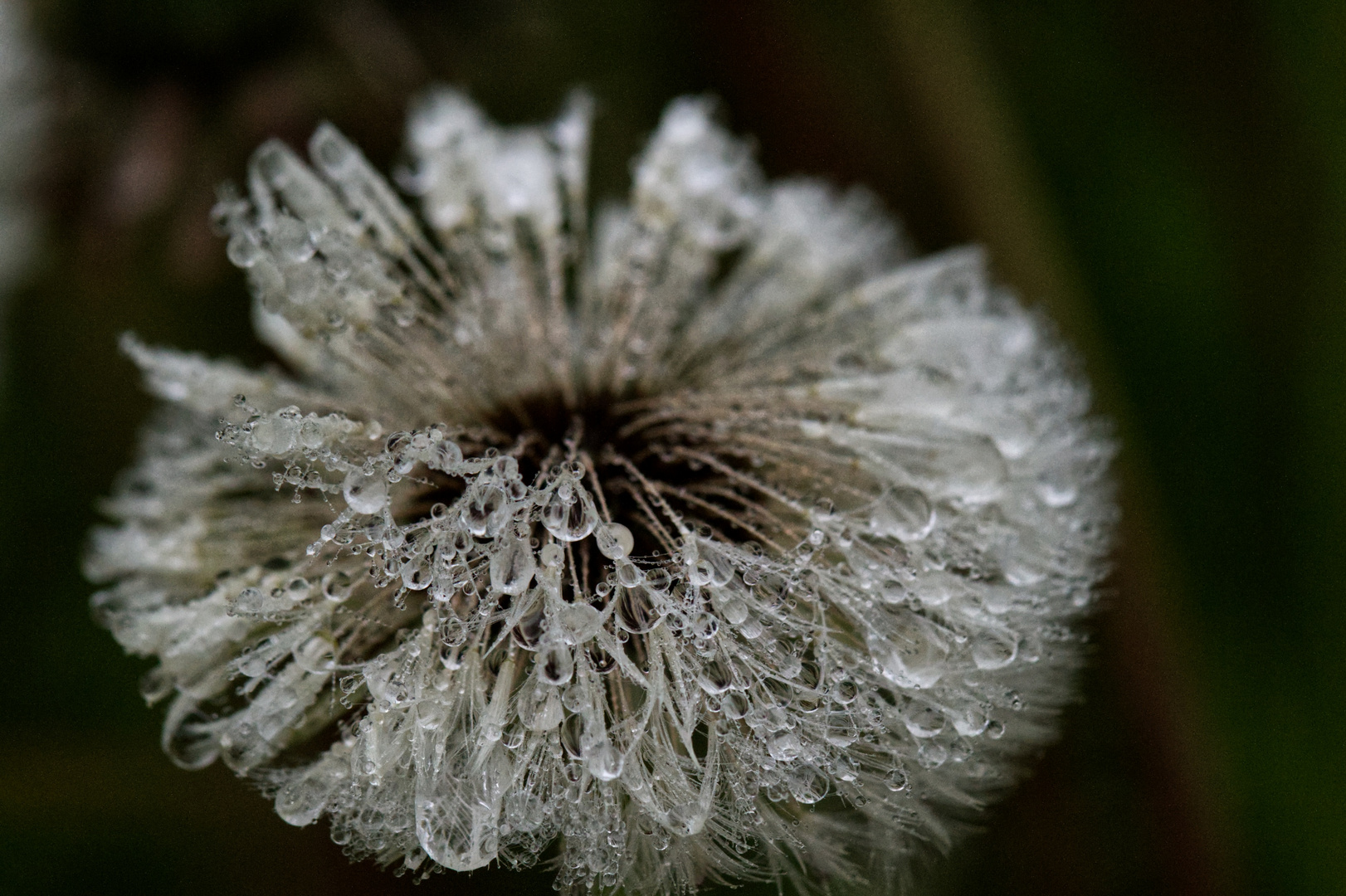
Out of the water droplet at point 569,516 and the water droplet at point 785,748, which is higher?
the water droplet at point 569,516

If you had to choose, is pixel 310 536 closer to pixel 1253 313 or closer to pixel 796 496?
pixel 796 496

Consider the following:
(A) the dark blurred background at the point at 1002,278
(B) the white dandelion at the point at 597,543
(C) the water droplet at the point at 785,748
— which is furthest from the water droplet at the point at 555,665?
(A) the dark blurred background at the point at 1002,278

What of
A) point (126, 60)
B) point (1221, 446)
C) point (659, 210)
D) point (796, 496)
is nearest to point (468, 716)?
point (796, 496)

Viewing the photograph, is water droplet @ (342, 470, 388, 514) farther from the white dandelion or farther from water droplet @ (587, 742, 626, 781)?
water droplet @ (587, 742, 626, 781)

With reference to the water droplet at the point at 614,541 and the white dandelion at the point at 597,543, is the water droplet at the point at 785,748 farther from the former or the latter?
the water droplet at the point at 614,541

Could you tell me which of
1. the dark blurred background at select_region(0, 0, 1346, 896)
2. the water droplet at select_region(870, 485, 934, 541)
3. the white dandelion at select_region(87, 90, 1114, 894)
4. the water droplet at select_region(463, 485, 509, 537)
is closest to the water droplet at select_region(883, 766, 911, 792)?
the white dandelion at select_region(87, 90, 1114, 894)

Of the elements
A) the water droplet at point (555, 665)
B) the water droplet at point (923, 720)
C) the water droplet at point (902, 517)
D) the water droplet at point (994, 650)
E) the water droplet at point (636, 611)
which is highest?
the water droplet at point (902, 517)
